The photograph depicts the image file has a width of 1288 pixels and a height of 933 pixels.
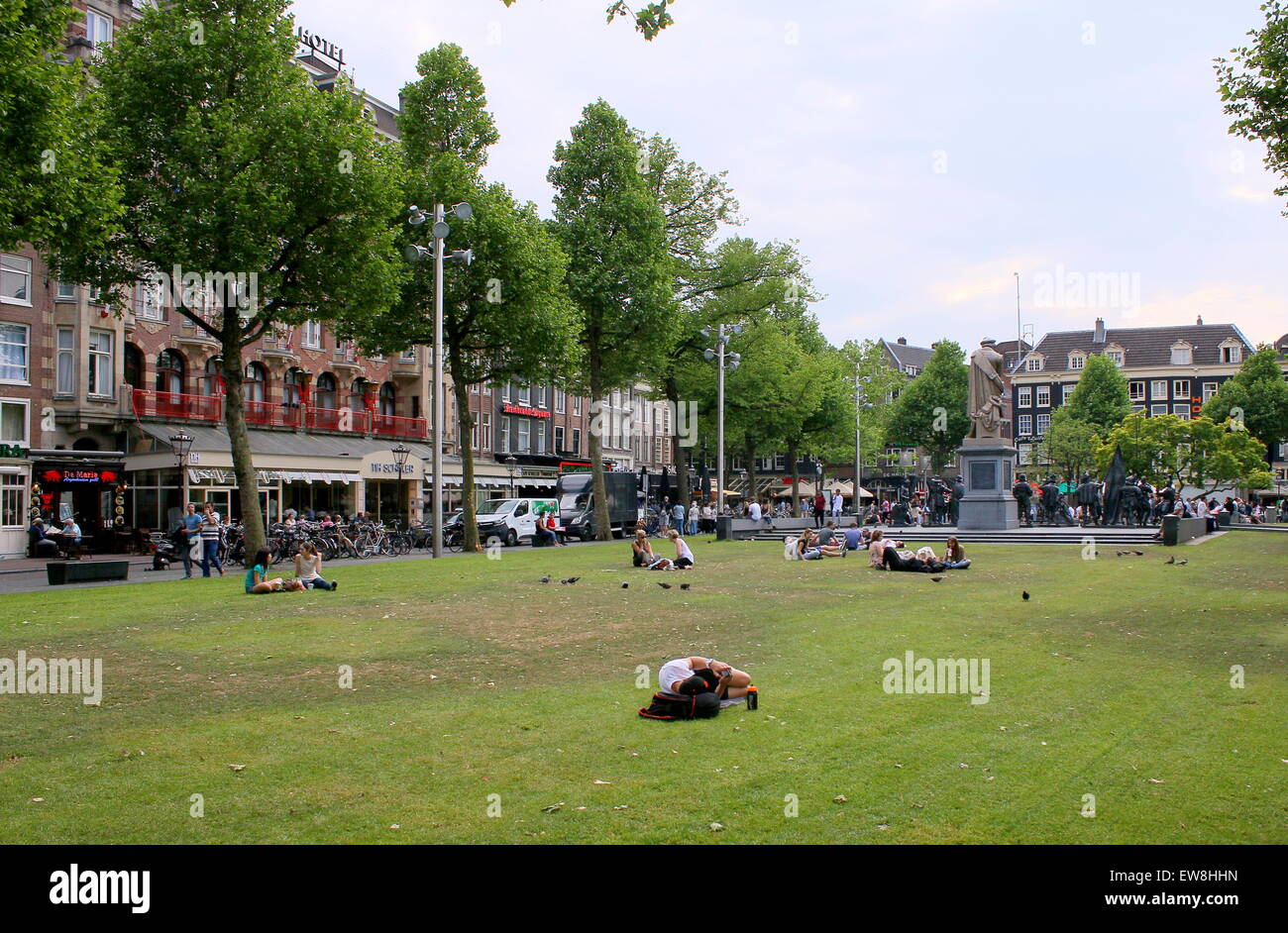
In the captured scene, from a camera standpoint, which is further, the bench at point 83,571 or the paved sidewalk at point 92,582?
the paved sidewalk at point 92,582

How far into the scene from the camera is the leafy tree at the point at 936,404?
89500 millimetres

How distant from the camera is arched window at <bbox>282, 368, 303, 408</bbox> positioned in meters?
47.2

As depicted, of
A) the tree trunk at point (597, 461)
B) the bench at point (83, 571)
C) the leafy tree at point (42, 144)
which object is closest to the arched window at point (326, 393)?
the tree trunk at point (597, 461)

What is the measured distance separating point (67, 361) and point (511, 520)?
58.7 ft

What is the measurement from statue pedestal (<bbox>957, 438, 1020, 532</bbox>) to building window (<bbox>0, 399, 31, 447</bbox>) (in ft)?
110

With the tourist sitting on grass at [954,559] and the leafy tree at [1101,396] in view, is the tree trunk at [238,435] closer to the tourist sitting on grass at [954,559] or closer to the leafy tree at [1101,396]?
the tourist sitting on grass at [954,559]

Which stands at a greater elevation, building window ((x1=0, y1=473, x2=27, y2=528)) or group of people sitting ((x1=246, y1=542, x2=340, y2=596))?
building window ((x1=0, y1=473, x2=27, y2=528))

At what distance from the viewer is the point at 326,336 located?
49531mm

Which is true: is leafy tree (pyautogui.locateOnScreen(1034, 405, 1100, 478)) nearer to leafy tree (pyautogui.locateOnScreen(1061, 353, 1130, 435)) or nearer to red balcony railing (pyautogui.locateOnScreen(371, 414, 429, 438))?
leafy tree (pyautogui.locateOnScreen(1061, 353, 1130, 435))

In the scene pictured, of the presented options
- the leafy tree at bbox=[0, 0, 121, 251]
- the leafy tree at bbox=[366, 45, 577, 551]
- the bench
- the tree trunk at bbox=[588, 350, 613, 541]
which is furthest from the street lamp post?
the leafy tree at bbox=[0, 0, 121, 251]

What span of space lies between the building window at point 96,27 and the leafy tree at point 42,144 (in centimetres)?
2127

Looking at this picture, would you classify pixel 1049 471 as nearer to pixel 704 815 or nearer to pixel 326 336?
pixel 326 336
